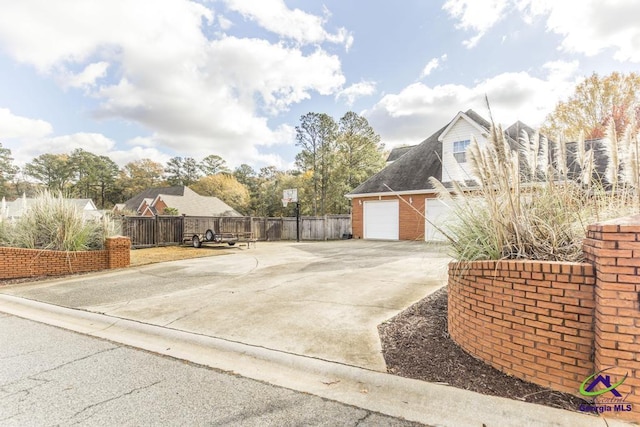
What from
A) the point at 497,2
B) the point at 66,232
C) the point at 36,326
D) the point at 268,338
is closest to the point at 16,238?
the point at 66,232

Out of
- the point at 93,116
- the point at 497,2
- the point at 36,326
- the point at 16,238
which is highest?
the point at 93,116

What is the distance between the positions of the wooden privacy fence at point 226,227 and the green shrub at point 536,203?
15.0 meters

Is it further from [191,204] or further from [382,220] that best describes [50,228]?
[191,204]

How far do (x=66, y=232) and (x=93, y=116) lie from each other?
74.3 ft

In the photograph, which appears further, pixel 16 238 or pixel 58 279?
pixel 16 238

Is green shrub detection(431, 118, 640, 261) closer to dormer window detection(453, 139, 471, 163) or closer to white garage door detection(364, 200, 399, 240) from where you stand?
dormer window detection(453, 139, 471, 163)

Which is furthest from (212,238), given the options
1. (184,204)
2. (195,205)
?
(195,205)

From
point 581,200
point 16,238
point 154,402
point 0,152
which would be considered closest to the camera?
point 154,402

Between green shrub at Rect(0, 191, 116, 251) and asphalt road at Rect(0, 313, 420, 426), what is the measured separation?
17.9ft

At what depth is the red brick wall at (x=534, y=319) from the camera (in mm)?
2188

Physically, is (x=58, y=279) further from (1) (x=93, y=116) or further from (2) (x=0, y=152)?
(2) (x=0, y=152)

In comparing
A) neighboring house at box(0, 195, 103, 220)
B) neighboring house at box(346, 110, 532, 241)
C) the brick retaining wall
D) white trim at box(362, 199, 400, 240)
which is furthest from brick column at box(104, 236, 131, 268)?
white trim at box(362, 199, 400, 240)

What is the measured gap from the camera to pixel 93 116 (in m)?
24.6

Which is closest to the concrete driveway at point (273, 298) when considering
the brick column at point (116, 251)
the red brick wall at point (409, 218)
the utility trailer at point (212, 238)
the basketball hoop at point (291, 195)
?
the brick column at point (116, 251)
